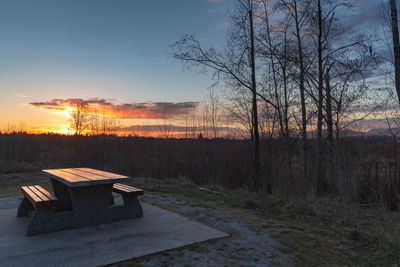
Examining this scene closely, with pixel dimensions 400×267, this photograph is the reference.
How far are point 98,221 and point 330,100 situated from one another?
6612mm

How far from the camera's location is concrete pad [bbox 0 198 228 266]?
101 inches

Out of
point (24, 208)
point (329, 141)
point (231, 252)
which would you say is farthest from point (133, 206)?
point (329, 141)

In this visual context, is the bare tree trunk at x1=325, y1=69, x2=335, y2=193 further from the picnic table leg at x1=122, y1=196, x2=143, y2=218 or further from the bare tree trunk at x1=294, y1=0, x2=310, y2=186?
the picnic table leg at x1=122, y1=196, x2=143, y2=218

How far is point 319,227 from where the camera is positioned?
12.8 ft

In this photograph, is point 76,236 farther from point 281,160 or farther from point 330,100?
point 330,100

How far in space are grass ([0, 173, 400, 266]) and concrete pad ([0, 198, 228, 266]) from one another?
92 centimetres

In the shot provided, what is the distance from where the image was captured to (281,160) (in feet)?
27.2

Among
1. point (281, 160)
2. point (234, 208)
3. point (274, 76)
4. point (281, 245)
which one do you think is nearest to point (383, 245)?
point (281, 245)

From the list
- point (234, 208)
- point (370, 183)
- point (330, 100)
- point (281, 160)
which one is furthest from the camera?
point (281, 160)

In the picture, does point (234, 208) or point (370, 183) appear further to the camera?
point (370, 183)

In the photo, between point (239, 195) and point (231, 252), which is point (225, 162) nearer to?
point (239, 195)

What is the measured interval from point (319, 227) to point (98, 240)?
2891 mm

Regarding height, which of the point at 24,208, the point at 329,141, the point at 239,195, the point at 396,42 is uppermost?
the point at 396,42

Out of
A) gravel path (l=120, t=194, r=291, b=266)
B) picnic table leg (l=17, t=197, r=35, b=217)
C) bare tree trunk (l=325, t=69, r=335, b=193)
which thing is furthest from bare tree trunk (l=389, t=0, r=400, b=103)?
picnic table leg (l=17, t=197, r=35, b=217)
